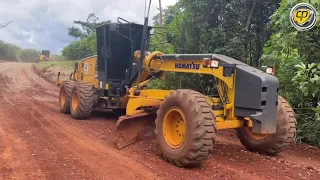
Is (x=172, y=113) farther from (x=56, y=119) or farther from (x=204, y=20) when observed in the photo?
(x=204, y=20)

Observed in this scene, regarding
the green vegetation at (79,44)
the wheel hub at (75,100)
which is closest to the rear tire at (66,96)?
the wheel hub at (75,100)

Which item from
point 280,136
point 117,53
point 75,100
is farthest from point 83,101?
point 280,136

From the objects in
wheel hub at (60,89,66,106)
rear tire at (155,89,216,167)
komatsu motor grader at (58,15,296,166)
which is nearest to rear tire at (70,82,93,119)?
wheel hub at (60,89,66,106)

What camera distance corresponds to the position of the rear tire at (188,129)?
17.4ft

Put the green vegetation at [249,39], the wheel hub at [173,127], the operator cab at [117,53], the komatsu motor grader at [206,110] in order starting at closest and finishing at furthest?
the komatsu motor grader at [206,110] → the wheel hub at [173,127] → the green vegetation at [249,39] → the operator cab at [117,53]

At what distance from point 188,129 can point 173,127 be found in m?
0.73

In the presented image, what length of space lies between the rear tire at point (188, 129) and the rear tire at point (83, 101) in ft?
14.7

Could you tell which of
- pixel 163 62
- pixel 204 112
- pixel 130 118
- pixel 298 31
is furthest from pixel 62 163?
pixel 298 31

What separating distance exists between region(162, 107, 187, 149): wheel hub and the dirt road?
14.9 inches

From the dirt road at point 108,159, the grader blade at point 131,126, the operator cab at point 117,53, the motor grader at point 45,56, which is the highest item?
the motor grader at point 45,56

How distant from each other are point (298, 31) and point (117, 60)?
4.63 meters

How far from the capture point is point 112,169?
539 cm

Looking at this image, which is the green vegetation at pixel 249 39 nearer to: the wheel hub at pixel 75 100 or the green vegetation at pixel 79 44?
the wheel hub at pixel 75 100

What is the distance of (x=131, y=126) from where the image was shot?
23.5 feet
